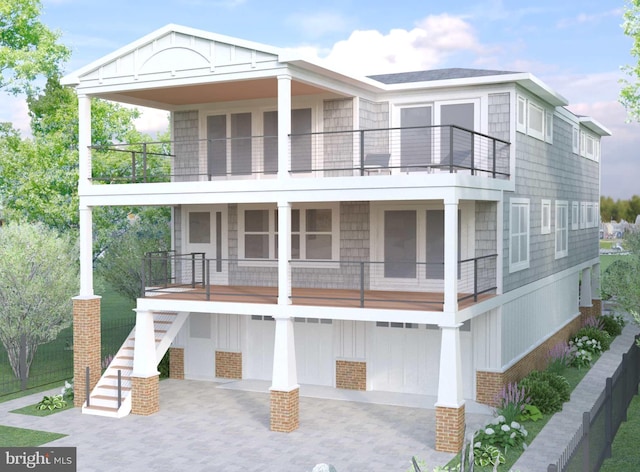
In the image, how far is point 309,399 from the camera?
65.5ft

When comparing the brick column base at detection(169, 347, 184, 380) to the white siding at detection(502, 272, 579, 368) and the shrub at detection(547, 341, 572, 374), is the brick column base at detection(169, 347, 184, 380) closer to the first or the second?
the white siding at detection(502, 272, 579, 368)

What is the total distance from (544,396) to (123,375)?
1035 centimetres

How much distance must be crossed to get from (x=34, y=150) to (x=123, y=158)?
11.5 feet

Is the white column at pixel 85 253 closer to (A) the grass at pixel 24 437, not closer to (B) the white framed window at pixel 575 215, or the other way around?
(A) the grass at pixel 24 437

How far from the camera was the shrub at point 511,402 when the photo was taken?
658 inches

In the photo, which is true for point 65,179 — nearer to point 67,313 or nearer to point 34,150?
point 34,150

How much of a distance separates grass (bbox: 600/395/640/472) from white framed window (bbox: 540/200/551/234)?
6.74m

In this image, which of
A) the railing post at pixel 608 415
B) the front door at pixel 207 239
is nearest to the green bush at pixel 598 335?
the railing post at pixel 608 415

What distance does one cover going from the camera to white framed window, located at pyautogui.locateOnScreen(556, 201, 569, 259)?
1016 inches

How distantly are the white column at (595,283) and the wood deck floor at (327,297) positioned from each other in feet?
48.9

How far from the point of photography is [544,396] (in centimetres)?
1836

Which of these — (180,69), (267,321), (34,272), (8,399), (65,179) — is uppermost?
(180,69)

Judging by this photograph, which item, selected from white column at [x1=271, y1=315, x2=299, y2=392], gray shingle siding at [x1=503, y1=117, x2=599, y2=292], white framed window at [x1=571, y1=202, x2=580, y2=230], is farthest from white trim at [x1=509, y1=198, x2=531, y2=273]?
white framed window at [x1=571, y1=202, x2=580, y2=230]

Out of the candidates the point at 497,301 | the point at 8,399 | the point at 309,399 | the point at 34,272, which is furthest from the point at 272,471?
the point at 34,272
